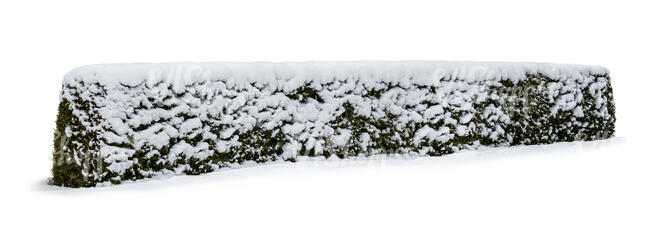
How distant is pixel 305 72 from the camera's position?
33.8 ft

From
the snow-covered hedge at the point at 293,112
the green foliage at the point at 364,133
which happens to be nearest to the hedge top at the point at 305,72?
the snow-covered hedge at the point at 293,112

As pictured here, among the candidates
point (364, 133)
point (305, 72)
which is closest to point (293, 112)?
point (305, 72)

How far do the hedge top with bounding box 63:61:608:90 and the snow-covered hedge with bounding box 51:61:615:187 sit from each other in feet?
0.05

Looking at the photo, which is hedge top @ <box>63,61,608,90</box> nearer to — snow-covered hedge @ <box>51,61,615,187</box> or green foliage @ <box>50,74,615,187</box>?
snow-covered hedge @ <box>51,61,615,187</box>

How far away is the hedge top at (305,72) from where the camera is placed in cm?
909

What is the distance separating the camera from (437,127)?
1141 centimetres

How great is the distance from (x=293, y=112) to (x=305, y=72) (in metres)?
0.59

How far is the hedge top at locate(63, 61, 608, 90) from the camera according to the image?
358 inches

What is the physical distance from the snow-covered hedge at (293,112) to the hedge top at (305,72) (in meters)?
0.02

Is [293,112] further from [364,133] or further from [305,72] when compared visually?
[364,133]

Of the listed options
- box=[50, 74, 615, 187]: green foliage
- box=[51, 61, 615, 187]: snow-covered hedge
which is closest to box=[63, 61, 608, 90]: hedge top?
box=[51, 61, 615, 187]: snow-covered hedge

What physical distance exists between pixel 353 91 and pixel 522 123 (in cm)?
342

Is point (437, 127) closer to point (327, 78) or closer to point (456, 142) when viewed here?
point (456, 142)

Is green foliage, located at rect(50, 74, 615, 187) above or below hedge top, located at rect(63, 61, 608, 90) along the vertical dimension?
below
